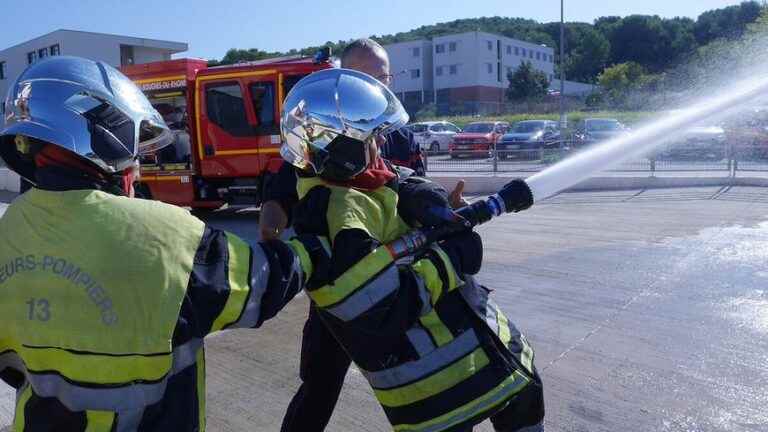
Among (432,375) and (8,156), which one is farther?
(432,375)

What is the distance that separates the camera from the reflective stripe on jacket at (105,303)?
49.9 inches

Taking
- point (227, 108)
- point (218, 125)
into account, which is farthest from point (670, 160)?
point (218, 125)

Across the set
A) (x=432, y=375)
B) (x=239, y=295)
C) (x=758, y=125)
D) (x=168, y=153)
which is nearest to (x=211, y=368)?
(x=432, y=375)

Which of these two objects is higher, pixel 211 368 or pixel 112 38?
pixel 112 38

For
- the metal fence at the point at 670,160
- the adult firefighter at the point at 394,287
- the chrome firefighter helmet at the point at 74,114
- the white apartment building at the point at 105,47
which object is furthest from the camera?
the white apartment building at the point at 105,47

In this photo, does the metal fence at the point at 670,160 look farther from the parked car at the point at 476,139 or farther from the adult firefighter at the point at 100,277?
the adult firefighter at the point at 100,277

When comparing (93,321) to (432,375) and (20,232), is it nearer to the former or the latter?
(20,232)

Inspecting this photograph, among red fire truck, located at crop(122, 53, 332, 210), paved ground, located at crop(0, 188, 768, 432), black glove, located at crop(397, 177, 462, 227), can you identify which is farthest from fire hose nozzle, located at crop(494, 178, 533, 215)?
red fire truck, located at crop(122, 53, 332, 210)

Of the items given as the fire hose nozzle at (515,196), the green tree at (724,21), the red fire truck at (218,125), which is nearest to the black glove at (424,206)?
the fire hose nozzle at (515,196)

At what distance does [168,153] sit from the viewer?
36.7 feet

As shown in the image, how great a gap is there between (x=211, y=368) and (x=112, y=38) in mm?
36790

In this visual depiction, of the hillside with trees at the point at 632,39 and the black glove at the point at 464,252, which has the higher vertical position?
the hillside with trees at the point at 632,39

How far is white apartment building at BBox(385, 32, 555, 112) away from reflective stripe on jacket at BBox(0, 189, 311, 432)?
247 feet

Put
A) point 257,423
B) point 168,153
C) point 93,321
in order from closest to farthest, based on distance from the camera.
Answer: point 93,321 → point 257,423 → point 168,153
